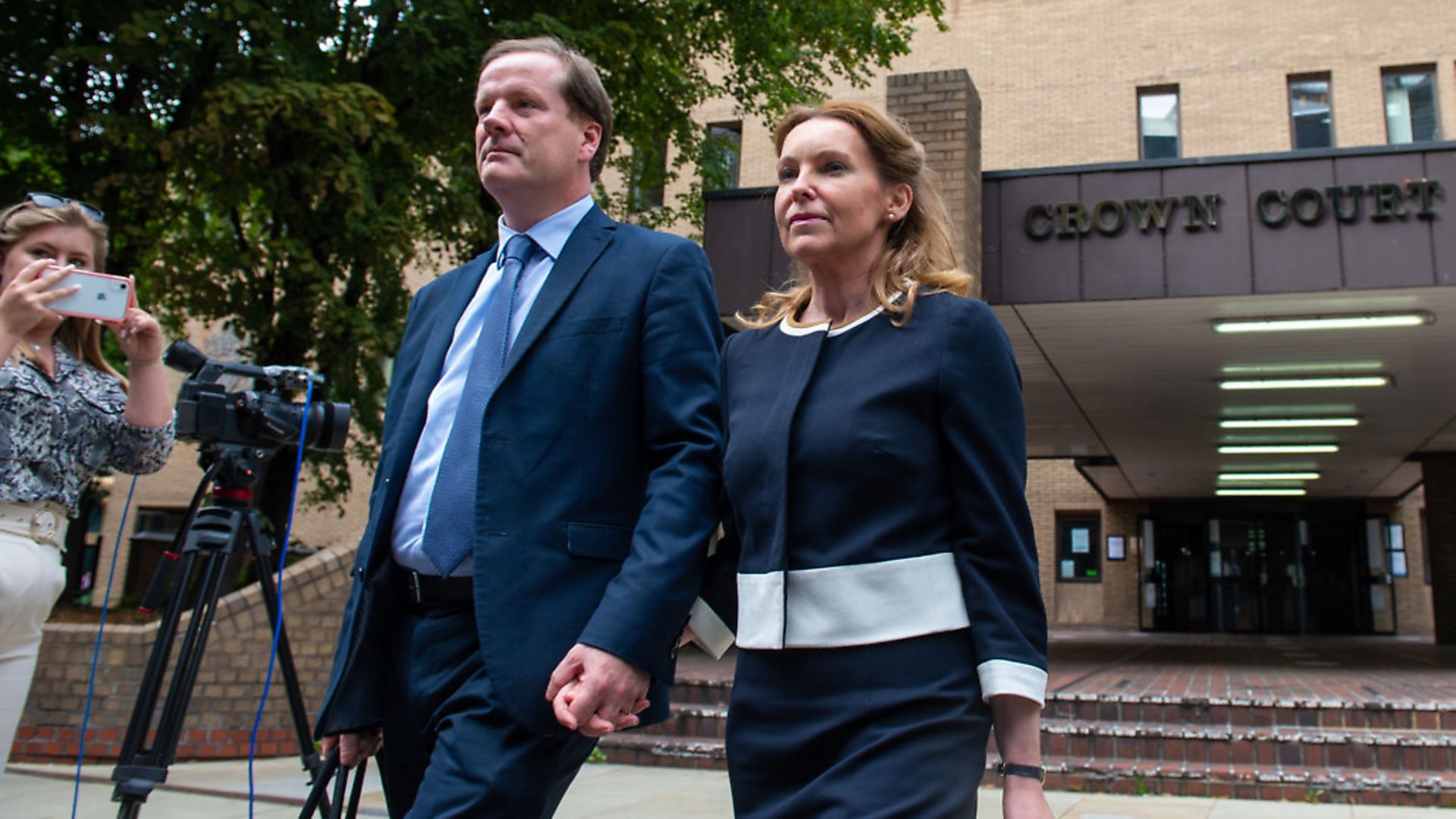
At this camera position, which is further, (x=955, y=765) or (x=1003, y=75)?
(x=1003, y=75)

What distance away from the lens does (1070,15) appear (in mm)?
22547

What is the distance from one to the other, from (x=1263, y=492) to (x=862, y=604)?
86.0ft

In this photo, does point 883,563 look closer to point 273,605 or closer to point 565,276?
point 565,276

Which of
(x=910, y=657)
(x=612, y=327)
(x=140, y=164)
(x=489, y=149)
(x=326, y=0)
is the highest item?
(x=326, y=0)

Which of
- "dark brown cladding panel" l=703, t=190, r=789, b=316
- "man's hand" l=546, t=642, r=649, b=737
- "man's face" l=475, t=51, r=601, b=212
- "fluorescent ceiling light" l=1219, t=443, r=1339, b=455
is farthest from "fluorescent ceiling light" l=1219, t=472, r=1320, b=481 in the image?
"man's hand" l=546, t=642, r=649, b=737

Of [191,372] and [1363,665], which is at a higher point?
[191,372]

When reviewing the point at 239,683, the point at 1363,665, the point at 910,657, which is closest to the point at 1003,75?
the point at 1363,665

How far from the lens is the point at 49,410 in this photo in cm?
284

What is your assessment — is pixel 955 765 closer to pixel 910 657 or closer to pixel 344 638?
pixel 910 657

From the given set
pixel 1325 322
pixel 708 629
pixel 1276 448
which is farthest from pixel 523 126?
pixel 1276 448

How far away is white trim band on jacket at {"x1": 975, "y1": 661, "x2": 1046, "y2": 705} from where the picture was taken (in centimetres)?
166

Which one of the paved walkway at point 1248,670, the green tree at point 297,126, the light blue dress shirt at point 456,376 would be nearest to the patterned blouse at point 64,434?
the light blue dress shirt at point 456,376

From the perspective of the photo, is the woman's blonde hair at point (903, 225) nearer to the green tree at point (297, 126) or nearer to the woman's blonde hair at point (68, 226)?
the woman's blonde hair at point (68, 226)

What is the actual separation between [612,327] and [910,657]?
807mm
